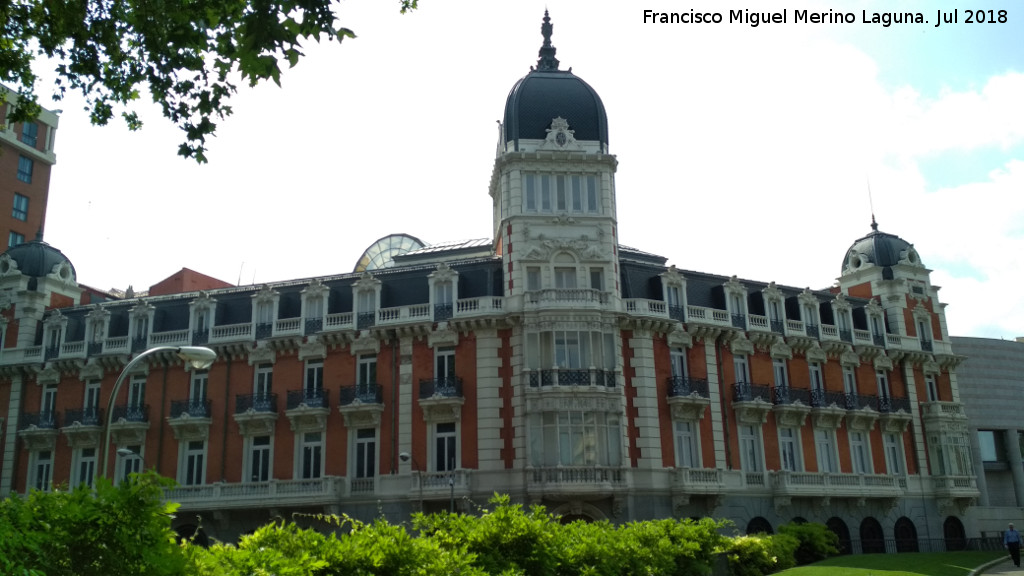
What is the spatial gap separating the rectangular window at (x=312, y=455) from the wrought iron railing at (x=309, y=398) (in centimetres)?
132

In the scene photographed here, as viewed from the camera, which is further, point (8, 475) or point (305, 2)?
point (8, 475)

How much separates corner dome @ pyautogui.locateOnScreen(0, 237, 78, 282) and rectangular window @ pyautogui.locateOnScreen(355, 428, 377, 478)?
799 inches

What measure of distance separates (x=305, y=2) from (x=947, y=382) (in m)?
48.7

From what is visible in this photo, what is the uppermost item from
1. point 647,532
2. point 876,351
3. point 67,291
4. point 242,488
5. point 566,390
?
point 67,291

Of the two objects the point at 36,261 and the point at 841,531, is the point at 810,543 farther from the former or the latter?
the point at 36,261

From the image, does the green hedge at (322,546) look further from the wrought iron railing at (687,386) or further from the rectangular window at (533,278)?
the rectangular window at (533,278)

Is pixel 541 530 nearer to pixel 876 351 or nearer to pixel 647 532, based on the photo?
pixel 647 532

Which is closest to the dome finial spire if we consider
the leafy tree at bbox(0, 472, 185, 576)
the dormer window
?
the dormer window

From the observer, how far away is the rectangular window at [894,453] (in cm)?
4706

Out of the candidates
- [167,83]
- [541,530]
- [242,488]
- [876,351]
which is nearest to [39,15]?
[167,83]

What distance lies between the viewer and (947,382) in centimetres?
5134

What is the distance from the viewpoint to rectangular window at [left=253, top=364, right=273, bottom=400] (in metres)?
42.2

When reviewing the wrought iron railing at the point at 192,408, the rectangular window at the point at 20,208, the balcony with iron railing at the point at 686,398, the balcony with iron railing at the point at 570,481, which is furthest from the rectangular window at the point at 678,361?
the rectangular window at the point at 20,208

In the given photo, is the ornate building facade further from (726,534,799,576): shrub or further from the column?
the column
